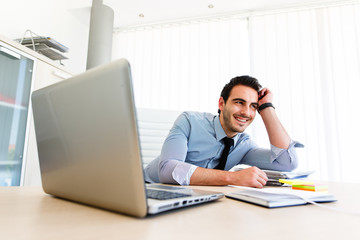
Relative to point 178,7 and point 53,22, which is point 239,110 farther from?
point 53,22

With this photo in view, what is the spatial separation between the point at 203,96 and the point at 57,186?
2.59 metres

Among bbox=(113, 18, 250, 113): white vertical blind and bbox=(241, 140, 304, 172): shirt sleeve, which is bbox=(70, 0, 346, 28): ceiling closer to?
bbox=(113, 18, 250, 113): white vertical blind

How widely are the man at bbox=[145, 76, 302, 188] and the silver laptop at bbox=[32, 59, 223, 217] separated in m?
0.70

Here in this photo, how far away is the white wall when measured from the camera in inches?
90.5

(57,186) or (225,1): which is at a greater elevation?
(225,1)

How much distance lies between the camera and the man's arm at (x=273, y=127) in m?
1.47

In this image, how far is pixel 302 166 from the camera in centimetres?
264

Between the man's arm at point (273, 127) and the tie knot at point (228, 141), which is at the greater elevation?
the man's arm at point (273, 127)

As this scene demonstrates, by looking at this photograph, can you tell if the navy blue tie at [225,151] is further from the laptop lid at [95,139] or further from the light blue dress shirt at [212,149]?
the laptop lid at [95,139]

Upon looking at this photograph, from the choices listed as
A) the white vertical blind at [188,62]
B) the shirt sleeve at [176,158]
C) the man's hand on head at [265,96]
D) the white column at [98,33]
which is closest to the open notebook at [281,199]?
the shirt sleeve at [176,158]

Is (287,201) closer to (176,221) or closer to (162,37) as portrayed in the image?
(176,221)

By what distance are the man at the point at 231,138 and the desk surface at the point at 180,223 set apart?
2.44 ft

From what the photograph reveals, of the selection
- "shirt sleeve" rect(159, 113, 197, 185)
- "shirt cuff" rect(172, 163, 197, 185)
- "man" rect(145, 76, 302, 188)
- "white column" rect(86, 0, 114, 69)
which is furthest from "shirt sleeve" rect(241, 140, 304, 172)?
"white column" rect(86, 0, 114, 69)

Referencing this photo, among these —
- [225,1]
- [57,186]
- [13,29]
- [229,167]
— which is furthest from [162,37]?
[57,186]
